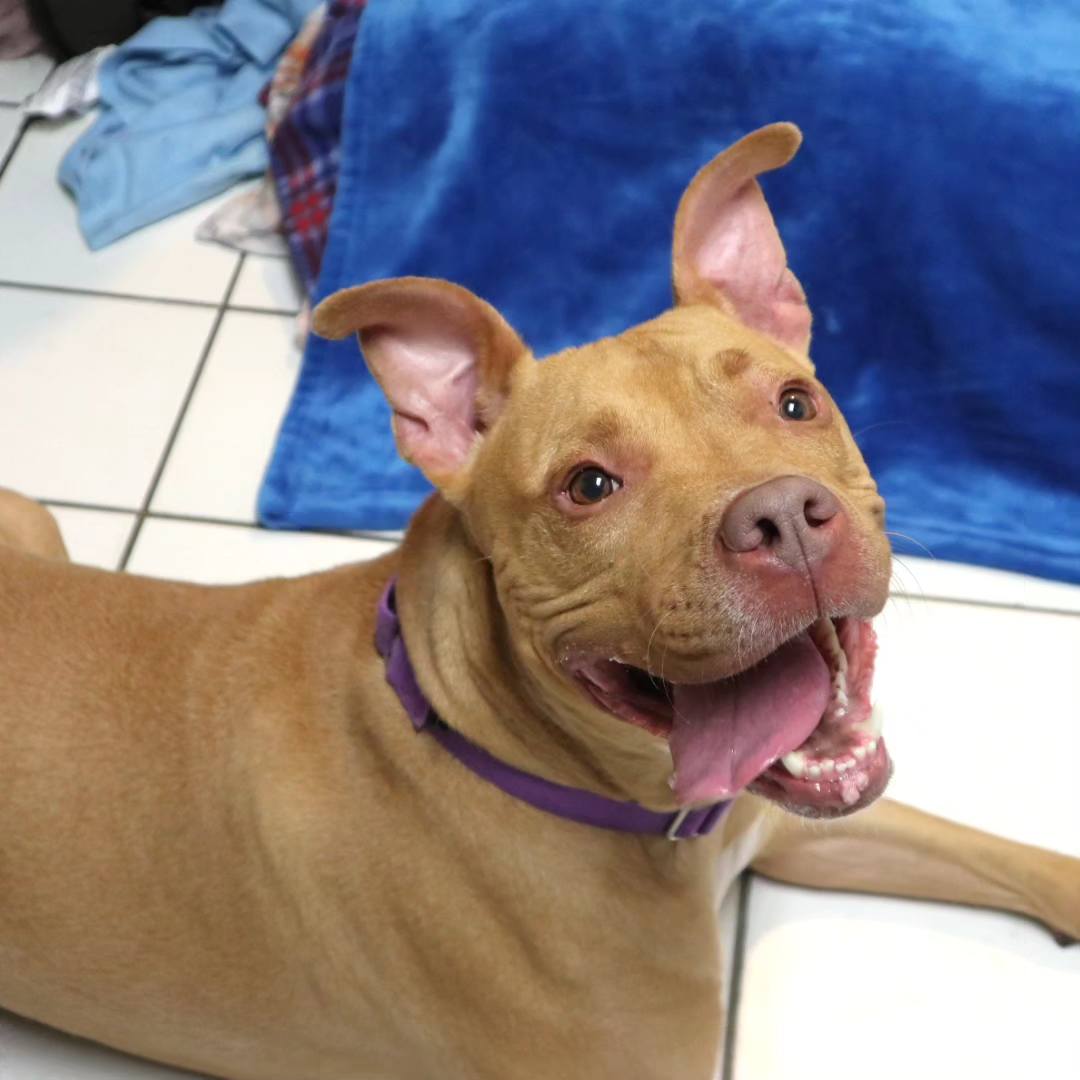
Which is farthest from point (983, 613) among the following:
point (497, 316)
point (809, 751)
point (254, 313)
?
point (254, 313)

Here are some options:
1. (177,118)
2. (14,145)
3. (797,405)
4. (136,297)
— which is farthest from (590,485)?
(14,145)

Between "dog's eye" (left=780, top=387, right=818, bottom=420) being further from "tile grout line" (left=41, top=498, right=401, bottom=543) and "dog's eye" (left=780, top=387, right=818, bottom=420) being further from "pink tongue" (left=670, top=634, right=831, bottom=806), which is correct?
"tile grout line" (left=41, top=498, right=401, bottom=543)

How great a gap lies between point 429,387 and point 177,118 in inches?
89.2

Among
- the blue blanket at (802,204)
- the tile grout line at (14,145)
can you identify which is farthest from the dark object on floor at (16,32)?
the blue blanket at (802,204)

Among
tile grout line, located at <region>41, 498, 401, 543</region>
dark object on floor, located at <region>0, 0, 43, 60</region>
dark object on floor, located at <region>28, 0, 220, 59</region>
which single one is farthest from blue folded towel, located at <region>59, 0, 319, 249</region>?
tile grout line, located at <region>41, 498, 401, 543</region>

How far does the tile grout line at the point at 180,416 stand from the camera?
323 cm

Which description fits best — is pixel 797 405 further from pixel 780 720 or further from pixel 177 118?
pixel 177 118

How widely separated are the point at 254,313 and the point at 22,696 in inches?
67.5

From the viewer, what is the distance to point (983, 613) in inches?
118

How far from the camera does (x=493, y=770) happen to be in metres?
1.95

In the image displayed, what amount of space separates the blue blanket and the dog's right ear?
3.98 feet

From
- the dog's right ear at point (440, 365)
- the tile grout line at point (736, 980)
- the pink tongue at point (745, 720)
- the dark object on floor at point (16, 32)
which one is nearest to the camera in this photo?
the pink tongue at point (745, 720)

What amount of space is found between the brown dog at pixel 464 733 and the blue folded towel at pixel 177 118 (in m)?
1.78

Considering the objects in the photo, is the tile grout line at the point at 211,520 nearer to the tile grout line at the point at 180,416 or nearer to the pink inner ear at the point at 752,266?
the tile grout line at the point at 180,416
